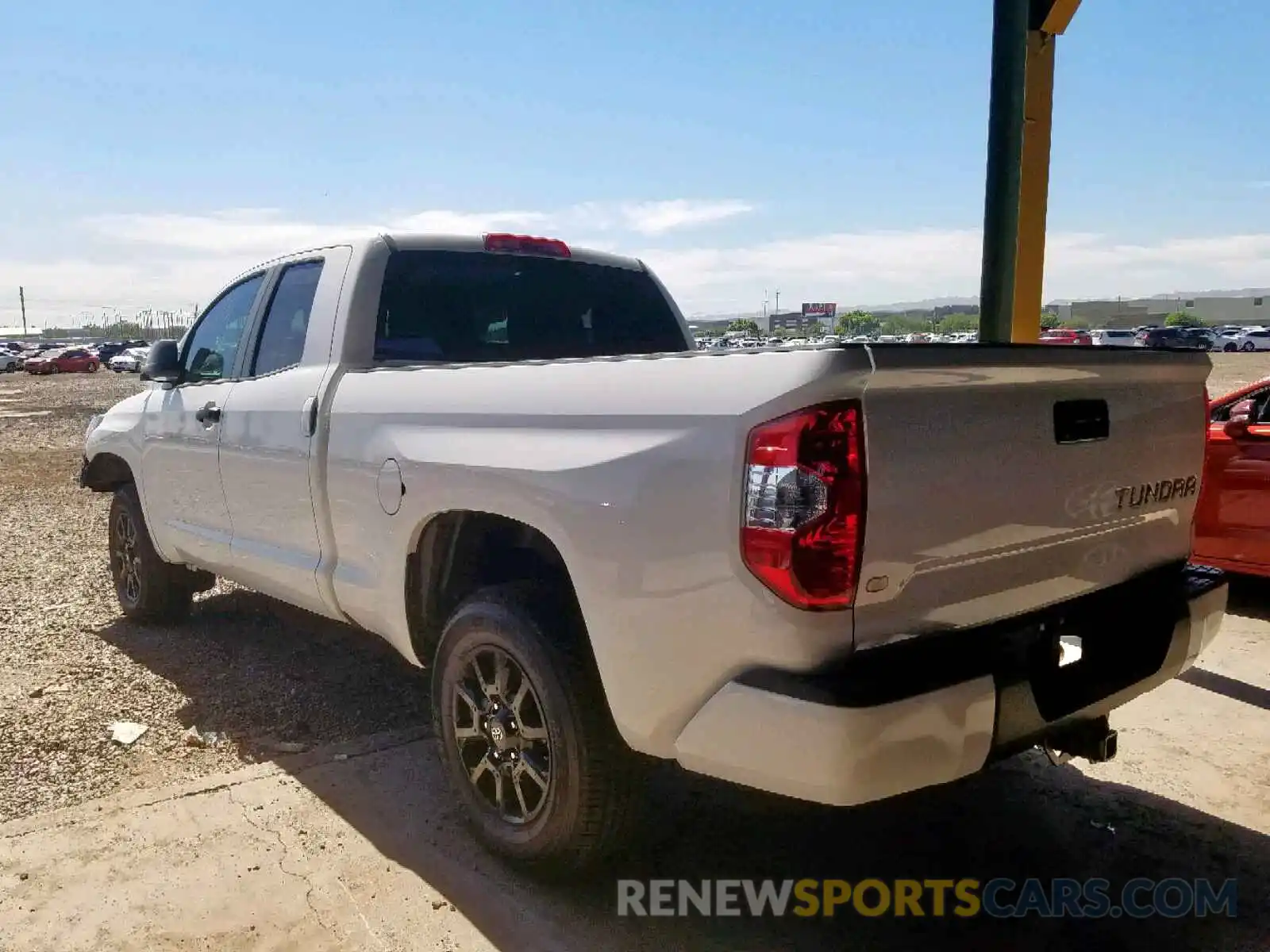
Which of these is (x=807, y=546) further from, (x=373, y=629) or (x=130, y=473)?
(x=130, y=473)

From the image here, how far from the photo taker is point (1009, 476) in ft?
7.87

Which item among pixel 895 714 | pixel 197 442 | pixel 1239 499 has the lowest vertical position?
pixel 1239 499

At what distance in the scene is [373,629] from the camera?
3590 mm

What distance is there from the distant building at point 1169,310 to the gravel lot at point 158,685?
401 ft

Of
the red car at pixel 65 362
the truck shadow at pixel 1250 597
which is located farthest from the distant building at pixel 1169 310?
the truck shadow at pixel 1250 597

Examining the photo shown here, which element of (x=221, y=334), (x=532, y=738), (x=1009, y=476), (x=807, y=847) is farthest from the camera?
(x=221, y=334)

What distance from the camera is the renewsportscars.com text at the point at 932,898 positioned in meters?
2.85

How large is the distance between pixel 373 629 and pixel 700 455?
5.96 feet

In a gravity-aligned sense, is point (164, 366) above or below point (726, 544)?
above

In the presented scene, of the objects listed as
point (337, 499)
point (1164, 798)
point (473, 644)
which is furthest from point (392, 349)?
point (1164, 798)

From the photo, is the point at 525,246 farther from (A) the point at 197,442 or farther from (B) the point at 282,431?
(A) the point at 197,442

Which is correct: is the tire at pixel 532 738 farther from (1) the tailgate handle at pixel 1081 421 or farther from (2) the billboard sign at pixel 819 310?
(2) the billboard sign at pixel 819 310

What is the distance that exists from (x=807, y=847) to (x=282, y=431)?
2.42 m

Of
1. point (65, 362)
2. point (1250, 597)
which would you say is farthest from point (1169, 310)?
point (1250, 597)
